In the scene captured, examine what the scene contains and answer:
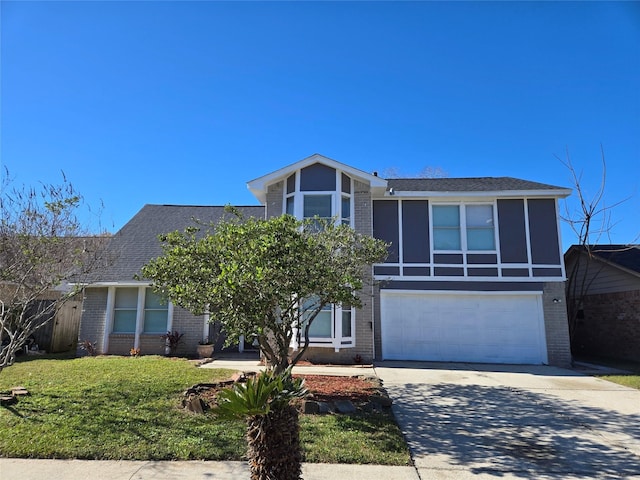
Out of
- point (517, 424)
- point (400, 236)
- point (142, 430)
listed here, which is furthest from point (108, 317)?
point (517, 424)

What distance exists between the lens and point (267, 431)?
327cm

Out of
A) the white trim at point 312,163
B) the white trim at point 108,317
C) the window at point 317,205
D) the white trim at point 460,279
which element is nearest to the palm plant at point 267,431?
the window at point 317,205

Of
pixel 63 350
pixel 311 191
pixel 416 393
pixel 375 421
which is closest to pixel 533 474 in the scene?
pixel 375 421

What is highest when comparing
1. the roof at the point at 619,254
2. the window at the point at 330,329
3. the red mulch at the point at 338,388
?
the roof at the point at 619,254

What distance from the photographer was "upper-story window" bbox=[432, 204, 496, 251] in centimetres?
1377

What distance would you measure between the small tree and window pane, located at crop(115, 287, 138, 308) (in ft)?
26.6

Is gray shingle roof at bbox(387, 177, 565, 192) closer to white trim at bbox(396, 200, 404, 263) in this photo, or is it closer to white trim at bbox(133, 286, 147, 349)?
white trim at bbox(396, 200, 404, 263)

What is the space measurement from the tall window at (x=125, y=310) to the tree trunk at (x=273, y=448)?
41.3 ft

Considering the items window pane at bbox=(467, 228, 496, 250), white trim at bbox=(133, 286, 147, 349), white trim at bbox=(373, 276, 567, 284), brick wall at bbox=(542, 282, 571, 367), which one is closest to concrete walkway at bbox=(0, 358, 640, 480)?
brick wall at bbox=(542, 282, 571, 367)

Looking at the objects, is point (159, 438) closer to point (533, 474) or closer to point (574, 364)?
point (533, 474)

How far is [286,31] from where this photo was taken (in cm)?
945

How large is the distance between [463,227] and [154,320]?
1146 centimetres

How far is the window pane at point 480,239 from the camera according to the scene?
45.1ft

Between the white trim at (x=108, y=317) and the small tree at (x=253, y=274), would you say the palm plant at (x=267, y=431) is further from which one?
the white trim at (x=108, y=317)
